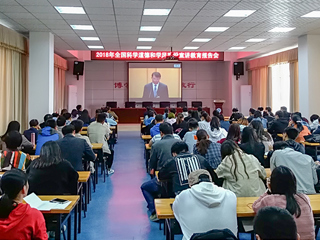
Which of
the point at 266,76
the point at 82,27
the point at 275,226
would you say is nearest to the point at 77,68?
the point at 82,27

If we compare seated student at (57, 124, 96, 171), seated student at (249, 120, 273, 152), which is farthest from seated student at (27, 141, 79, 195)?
seated student at (249, 120, 273, 152)

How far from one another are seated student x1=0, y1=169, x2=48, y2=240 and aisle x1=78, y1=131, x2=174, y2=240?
1.75 m

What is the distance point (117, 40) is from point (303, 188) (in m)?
8.53

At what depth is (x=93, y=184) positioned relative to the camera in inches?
223

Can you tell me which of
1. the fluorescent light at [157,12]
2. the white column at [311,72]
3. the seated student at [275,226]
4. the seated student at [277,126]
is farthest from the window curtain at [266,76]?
the seated student at [275,226]

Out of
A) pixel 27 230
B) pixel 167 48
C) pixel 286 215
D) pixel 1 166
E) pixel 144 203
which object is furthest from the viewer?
pixel 167 48

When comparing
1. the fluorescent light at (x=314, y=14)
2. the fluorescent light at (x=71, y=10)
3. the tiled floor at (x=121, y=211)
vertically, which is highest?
the fluorescent light at (x=314, y=14)

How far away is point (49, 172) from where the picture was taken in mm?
3348

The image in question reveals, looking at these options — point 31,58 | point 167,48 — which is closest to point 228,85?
point 167,48

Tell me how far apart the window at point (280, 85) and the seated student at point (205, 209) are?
1229 cm

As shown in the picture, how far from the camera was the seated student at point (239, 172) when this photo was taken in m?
3.19

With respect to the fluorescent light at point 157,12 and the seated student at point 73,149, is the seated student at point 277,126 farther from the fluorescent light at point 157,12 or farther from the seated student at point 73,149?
the seated student at point 73,149

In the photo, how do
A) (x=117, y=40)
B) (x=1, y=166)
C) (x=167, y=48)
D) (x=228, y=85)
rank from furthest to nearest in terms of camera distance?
(x=228, y=85) → (x=167, y=48) → (x=117, y=40) → (x=1, y=166)

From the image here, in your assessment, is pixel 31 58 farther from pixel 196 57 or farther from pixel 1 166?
pixel 196 57
